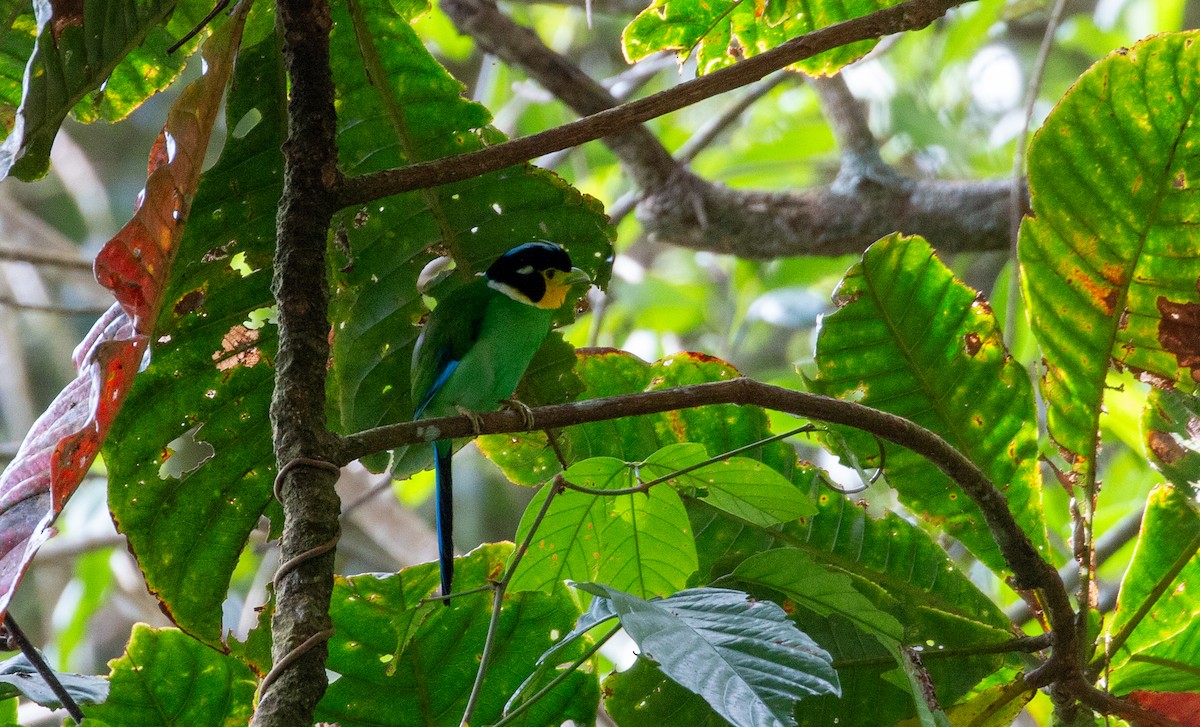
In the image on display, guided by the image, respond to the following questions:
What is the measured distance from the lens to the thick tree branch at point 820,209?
13.2ft

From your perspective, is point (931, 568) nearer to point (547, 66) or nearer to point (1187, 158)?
point (1187, 158)

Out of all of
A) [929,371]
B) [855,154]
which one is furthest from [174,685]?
[855,154]

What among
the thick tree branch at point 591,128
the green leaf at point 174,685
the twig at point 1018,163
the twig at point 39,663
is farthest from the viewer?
the twig at point 1018,163

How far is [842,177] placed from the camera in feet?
13.7

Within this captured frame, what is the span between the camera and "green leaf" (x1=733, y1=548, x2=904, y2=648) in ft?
5.61

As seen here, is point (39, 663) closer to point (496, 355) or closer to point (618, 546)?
point (618, 546)

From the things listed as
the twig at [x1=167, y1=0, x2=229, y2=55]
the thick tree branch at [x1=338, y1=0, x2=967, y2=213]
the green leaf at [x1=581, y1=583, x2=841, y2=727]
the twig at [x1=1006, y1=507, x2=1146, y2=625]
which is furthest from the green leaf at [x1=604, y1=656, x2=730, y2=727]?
the twig at [x1=1006, y1=507, x2=1146, y2=625]

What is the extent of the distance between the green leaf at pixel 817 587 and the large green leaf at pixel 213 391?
3.17 ft

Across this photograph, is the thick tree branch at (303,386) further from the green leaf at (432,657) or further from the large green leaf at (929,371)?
the large green leaf at (929,371)

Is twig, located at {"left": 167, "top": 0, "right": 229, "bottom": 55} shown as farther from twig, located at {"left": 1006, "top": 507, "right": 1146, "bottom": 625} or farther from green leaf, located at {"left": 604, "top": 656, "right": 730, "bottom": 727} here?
twig, located at {"left": 1006, "top": 507, "right": 1146, "bottom": 625}

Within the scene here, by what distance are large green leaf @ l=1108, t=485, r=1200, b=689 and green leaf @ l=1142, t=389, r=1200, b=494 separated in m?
0.06

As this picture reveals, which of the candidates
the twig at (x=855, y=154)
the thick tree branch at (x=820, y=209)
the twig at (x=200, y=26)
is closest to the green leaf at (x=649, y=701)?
the twig at (x=200, y=26)

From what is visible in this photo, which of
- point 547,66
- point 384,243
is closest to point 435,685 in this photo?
point 384,243

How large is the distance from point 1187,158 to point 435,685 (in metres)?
1.64
